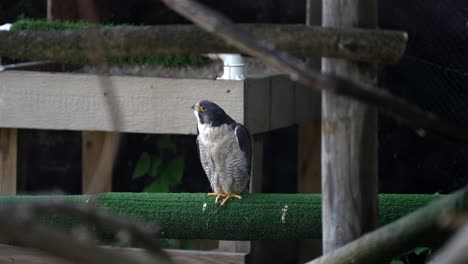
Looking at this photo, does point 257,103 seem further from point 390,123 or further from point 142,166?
point 142,166

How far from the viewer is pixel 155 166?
5434mm

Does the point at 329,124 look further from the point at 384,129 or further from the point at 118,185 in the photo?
the point at 118,185

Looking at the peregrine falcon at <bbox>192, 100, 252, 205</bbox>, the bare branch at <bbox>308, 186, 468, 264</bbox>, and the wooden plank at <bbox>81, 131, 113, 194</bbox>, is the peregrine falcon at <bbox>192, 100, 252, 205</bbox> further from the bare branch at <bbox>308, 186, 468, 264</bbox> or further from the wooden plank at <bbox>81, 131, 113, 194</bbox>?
the bare branch at <bbox>308, 186, 468, 264</bbox>

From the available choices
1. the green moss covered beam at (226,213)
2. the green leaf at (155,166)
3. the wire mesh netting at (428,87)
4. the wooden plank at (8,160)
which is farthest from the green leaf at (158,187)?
the green moss covered beam at (226,213)

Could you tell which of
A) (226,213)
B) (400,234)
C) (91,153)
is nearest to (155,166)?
(91,153)

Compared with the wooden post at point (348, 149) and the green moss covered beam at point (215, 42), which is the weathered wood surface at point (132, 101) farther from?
the green moss covered beam at point (215, 42)

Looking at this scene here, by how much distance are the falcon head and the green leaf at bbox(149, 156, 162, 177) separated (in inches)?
49.7

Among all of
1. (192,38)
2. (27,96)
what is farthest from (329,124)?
(27,96)

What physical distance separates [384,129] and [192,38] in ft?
11.5

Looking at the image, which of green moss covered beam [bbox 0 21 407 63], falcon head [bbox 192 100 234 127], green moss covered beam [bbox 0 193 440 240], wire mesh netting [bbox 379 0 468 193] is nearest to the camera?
green moss covered beam [bbox 0 21 407 63]

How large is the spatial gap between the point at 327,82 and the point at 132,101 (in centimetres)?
332

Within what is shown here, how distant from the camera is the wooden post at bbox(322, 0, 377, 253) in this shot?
2051 mm

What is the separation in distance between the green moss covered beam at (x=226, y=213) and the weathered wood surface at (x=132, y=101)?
3.33 feet

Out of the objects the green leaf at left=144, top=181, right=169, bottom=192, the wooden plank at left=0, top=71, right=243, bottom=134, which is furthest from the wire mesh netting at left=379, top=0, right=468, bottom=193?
the green leaf at left=144, top=181, right=169, bottom=192
